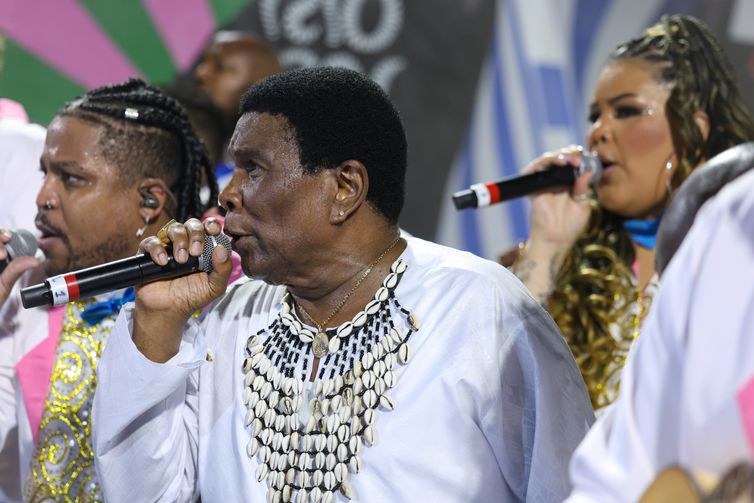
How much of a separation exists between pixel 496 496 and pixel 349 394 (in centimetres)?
30

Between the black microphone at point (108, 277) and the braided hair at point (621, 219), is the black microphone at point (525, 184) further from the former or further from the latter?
the black microphone at point (108, 277)

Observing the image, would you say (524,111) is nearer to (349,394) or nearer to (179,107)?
(179,107)

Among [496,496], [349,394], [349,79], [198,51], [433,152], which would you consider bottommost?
[496,496]

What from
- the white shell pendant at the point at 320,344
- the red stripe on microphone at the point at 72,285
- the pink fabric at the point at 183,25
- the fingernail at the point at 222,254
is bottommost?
the white shell pendant at the point at 320,344

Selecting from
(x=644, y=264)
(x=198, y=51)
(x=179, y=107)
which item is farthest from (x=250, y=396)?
(x=198, y=51)

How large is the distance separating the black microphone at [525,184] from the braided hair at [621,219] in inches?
5.1

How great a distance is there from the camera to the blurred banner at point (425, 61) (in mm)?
3982

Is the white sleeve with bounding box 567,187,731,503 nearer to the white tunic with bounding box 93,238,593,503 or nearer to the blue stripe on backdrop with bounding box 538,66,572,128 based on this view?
the white tunic with bounding box 93,238,593,503

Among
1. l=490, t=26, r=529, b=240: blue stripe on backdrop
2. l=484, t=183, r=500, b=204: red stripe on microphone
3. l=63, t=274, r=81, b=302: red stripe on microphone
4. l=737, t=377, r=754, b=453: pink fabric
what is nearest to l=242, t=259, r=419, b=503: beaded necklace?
l=63, t=274, r=81, b=302: red stripe on microphone

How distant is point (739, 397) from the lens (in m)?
1.15

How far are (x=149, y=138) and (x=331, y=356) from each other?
79 centimetres

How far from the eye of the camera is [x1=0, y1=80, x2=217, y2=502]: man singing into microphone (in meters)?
2.35

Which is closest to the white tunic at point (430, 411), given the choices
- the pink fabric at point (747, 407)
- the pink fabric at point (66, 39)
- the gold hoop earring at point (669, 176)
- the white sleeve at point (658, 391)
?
the white sleeve at point (658, 391)

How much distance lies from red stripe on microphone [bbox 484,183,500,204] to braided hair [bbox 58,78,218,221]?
644 mm
